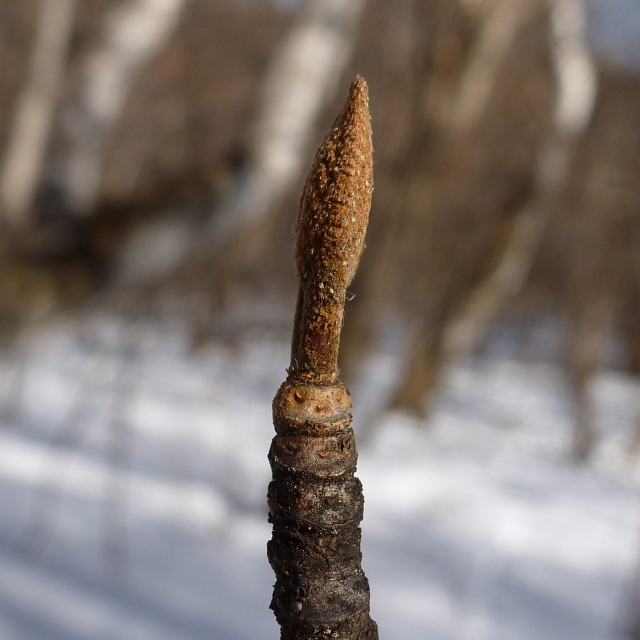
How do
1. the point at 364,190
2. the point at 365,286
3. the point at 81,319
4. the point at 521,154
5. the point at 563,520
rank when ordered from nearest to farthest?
the point at 364,190
the point at 563,520
the point at 81,319
the point at 365,286
the point at 521,154

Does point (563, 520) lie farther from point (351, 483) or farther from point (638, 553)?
point (351, 483)

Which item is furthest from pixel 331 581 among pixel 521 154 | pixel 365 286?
pixel 521 154

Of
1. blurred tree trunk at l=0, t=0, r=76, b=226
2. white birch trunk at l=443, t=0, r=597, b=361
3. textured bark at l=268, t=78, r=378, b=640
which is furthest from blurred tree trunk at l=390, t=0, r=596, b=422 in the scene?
textured bark at l=268, t=78, r=378, b=640

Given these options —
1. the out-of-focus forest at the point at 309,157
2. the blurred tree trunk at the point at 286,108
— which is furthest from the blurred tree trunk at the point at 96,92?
the blurred tree trunk at the point at 286,108

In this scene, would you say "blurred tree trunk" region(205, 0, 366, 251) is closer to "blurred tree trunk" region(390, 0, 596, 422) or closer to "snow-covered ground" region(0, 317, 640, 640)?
"snow-covered ground" region(0, 317, 640, 640)

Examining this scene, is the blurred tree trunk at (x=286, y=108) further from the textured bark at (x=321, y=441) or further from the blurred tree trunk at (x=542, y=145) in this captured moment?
the textured bark at (x=321, y=441)

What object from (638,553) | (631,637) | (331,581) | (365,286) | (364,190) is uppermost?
(365,286)

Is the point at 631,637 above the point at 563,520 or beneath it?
beneath
